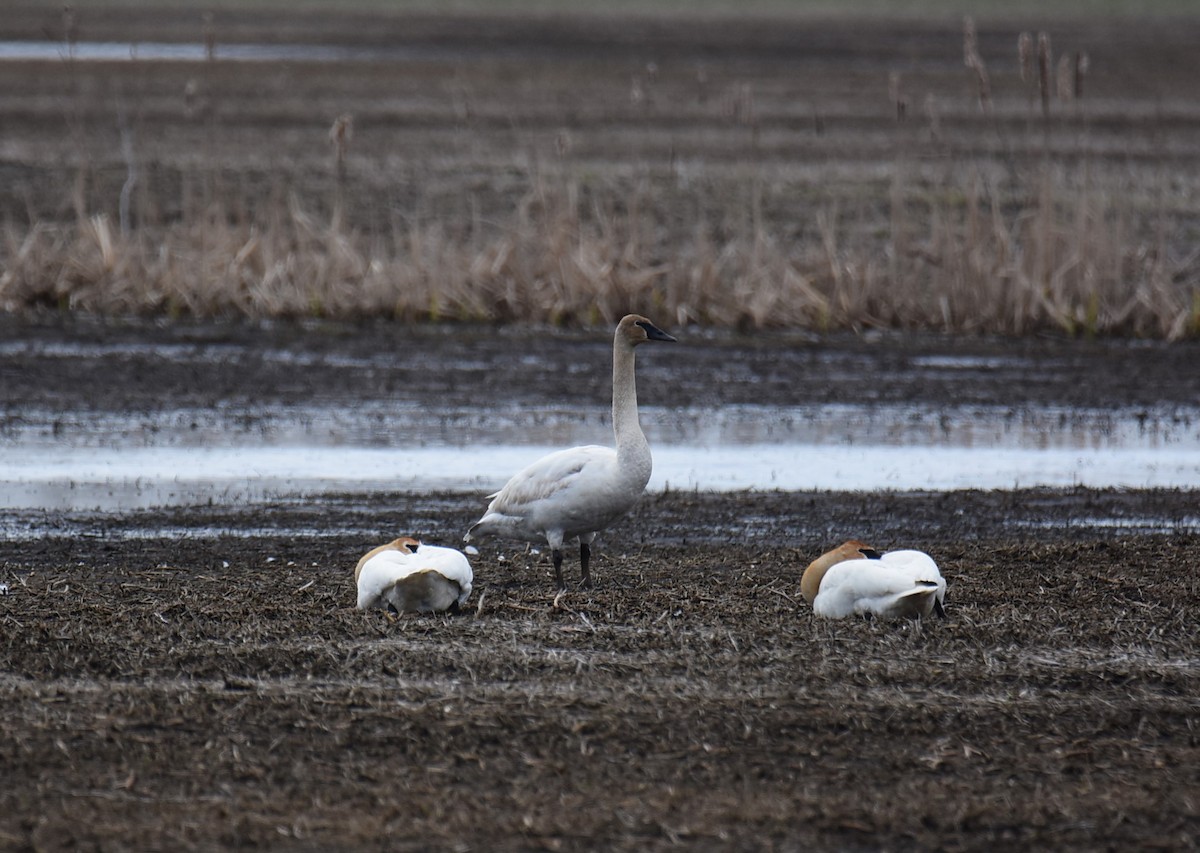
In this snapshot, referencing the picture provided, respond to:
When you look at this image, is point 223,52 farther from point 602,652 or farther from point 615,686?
point 615,686

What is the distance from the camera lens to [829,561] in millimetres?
6941

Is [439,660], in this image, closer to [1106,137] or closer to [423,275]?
[423,275]

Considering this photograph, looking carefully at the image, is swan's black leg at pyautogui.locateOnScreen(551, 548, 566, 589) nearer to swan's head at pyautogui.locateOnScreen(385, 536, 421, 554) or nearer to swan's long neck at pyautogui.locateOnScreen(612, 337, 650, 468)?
swan's long neck at pyautogui.locateOnScreen(612, 337, 650, 468)

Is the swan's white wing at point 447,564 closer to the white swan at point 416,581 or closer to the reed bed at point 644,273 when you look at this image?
the white swan at point 416,581

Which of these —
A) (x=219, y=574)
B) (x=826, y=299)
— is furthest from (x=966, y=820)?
(x=826, y=299)

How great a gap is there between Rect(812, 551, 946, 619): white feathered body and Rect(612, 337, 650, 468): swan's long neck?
98 cm

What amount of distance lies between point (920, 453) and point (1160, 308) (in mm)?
5485

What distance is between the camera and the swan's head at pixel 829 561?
6.91 meters

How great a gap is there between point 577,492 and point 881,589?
131 cm

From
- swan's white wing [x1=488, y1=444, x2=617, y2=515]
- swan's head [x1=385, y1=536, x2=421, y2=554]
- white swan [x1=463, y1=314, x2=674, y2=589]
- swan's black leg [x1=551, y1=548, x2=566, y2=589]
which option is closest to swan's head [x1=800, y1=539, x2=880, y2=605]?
white swan [x1=463, y1=314, x2=674, y2=589]

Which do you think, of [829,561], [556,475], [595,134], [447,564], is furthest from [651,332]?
[595,134]

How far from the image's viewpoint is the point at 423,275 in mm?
16594

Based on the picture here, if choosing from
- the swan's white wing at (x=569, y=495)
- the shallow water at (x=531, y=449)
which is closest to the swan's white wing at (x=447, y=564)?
the swan's white wing at (x=569, y=495)

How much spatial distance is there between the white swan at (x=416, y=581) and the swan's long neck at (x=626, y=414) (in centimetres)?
87
